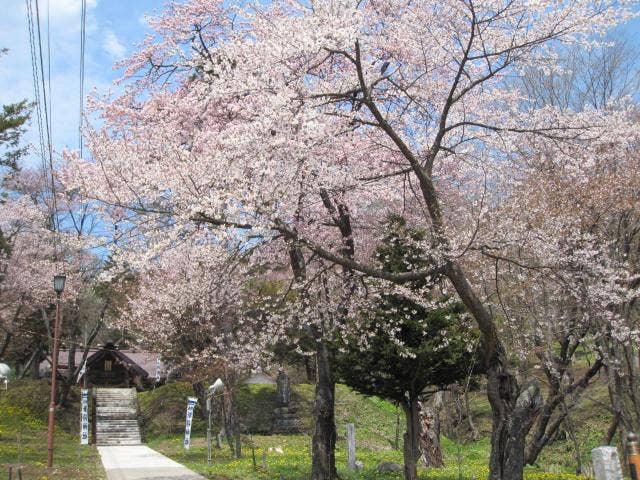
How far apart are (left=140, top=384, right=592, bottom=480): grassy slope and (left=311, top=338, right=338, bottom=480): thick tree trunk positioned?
4.44 ft

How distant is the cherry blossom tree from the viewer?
7172 mm

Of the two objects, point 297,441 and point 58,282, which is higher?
point 58,282

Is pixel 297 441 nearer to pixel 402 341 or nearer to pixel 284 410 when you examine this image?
pixel 284 410

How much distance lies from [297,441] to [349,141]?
15930 millimetres

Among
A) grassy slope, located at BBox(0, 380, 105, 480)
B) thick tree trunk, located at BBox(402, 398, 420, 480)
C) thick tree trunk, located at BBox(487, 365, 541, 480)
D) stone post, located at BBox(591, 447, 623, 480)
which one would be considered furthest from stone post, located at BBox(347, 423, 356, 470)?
stone post, located at BBox(591, 447, 623, 480)

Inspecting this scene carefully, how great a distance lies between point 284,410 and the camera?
26016mm

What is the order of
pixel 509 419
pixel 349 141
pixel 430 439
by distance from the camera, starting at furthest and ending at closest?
pixel 430 439, pixel 349 141, pixel 509 419

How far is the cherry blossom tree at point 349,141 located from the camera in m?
7.17

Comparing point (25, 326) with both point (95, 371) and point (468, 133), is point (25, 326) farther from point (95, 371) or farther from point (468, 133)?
point (468, 133)

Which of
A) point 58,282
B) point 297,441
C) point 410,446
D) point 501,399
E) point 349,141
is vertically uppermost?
point 349,141

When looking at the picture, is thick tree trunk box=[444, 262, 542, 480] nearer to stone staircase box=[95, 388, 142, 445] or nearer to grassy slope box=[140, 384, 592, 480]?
grassy slope box=[140, 384, 592, 480]

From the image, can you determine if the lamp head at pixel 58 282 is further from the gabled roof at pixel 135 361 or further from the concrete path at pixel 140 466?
the gabled roof at pixel 135 361

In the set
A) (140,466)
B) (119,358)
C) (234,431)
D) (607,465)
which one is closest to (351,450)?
(234,431)

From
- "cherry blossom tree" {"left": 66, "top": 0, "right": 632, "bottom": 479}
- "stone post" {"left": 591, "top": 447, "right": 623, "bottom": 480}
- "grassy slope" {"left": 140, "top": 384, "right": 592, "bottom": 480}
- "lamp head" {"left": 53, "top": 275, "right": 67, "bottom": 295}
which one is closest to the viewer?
"stone post" {"left": 591, "top": 447, "right": 623, "bottom": 480}
